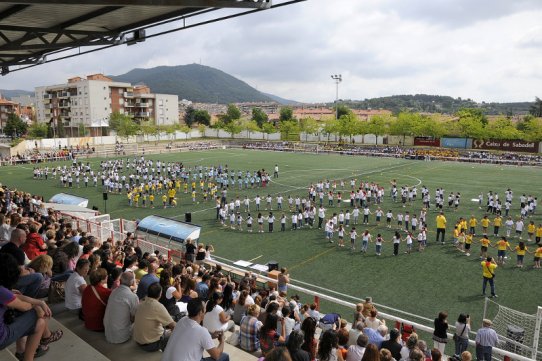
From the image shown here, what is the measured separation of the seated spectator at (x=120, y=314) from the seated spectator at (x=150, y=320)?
0.23 meters

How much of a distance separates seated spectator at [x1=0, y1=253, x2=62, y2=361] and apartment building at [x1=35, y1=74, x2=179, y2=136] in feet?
274

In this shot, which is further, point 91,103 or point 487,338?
point 91,103

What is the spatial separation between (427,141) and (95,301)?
71.5 metres

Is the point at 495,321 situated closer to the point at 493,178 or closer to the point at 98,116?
the point at 493,178

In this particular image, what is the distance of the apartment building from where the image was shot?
283 feet

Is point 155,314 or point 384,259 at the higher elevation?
point 155,314

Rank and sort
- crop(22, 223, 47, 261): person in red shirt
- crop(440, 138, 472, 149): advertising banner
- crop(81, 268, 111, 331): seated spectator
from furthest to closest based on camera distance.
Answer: crop(440, 138, 472, 149): advertising banner, crop(22, 223, 47, 261): person in red shirt, crop(81, 268, 111, 331): seated spectator

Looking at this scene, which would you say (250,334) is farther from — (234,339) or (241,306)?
(241,306)

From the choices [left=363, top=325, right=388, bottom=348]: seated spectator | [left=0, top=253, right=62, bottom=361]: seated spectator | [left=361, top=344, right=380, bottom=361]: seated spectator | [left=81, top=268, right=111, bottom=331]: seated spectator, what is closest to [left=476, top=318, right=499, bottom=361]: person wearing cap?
[left=363, top=325, right=388, bottom=348]: seated spectator

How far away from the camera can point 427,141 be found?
70.5m

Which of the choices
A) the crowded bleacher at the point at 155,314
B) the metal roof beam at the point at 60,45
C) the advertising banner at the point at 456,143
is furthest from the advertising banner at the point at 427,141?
the metal roof beam at the point at 60,45

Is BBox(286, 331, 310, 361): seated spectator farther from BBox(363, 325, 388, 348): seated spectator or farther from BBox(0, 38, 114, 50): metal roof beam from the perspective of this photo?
BBox(0, 38, 114, 50): metal roof beam

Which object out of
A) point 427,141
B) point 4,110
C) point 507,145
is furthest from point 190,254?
point 4,110

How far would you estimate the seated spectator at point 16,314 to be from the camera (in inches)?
156
